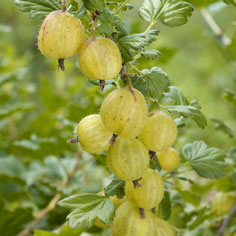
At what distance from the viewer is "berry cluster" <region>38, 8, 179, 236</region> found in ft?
1.65

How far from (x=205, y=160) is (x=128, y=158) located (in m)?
0.25

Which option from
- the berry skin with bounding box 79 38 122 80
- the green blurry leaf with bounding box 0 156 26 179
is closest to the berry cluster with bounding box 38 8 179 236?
the berry skin with bounding box 79 38 122 80

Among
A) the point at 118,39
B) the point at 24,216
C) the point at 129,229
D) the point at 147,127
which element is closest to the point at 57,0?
the point at 118,39

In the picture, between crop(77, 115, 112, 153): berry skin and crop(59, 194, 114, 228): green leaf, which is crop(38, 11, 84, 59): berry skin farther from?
crop(59, 194, 114, 228): green leaf

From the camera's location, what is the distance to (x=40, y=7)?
0.58 m

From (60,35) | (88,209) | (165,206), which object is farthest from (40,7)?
(165,206)

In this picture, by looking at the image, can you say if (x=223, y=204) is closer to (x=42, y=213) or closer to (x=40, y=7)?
(x=42, y=213)

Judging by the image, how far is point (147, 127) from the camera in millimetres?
554

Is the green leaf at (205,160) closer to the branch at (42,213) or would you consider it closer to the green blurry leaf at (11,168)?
the branch at (42,213)

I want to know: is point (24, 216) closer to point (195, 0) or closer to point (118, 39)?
point (118, 39)

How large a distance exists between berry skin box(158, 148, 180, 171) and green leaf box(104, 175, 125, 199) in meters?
0.12

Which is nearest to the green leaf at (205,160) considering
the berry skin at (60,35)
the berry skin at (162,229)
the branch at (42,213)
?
the berry skin at (162,229)

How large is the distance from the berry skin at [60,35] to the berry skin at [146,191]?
224 millimetres

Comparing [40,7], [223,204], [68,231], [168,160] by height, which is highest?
[40,7]
